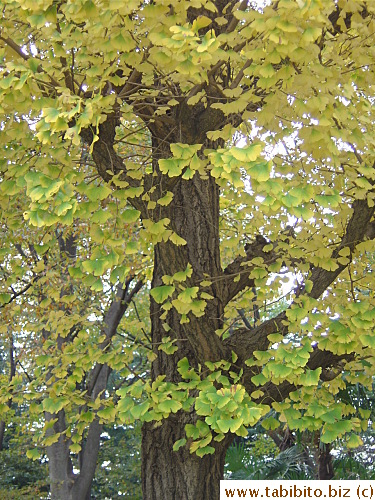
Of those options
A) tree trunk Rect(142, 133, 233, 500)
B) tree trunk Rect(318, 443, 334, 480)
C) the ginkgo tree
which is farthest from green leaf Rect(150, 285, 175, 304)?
tree trunk Rect(318, 443, 334, 480)

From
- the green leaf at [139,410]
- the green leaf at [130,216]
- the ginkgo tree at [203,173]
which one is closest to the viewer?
the ginkgo tree at [203,173]

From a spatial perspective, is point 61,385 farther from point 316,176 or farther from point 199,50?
point 199,50

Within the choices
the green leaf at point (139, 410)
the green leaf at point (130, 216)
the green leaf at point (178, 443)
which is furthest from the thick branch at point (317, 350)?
the green leaf at point (130, 216)

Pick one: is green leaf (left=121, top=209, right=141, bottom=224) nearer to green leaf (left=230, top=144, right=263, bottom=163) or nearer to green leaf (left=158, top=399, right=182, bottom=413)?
green leaf (left=230, top=144, right=263, bottom=163)

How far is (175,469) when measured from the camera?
478cm

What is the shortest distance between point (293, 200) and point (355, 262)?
340 cm

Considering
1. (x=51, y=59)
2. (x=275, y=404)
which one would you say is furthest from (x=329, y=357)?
(x=51, y=59)

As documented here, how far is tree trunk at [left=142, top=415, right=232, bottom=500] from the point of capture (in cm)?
473

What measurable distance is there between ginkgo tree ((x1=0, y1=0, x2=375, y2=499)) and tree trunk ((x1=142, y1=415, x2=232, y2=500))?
0.04 ft

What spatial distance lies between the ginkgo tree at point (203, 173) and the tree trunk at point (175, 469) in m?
0.01

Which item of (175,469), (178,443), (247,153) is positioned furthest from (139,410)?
(247,153)

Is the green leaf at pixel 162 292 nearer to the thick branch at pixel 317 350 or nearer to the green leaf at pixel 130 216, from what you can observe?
the green leaf at pixel 130 216

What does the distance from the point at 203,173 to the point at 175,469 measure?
2.43m

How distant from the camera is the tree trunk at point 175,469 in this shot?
4.73 meters
